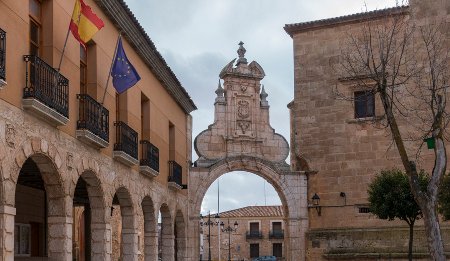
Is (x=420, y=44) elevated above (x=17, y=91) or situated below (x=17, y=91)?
above

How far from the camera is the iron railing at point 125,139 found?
14.3m

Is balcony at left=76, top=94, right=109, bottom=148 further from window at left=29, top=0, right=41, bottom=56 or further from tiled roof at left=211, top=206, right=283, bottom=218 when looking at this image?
tiled roof at left=211, top=206, right=283, bottom=218

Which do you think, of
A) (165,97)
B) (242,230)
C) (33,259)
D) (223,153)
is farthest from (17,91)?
(242,230)

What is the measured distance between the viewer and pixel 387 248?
22406mm

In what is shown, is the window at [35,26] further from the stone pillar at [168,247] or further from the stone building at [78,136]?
the stone pillar at [168,247]

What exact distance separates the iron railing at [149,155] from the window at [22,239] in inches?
111

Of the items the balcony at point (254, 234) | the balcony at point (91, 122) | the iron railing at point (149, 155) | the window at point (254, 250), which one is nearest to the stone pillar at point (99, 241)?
the balcony at point (91, 122)

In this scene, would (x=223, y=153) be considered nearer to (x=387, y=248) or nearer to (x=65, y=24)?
(x=387, y=248)

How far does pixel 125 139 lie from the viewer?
14.7 meters

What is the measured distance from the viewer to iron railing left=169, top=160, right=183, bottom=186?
20109mm

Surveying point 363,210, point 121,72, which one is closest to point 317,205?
point 363,210

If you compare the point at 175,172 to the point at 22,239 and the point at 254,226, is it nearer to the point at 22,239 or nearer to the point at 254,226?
the point at 22,239

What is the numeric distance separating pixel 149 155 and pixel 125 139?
2.33m

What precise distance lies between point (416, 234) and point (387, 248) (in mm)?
950
